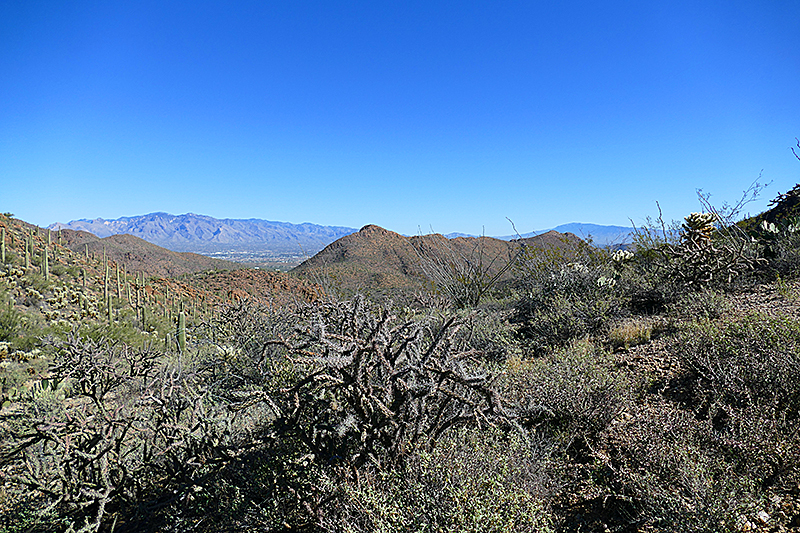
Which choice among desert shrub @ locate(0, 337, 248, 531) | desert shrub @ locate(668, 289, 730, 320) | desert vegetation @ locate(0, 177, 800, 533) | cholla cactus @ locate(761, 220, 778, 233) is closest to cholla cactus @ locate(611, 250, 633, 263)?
cholla cactus @ locate(761, 220, 778, 233)

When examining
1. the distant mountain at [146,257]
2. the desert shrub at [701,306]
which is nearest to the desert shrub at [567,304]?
the desert shrub at [701,306]

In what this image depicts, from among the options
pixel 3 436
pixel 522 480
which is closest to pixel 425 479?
pixel 522 480

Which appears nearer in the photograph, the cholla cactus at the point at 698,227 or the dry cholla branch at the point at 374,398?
the dry cholla branch at the point at 374,398

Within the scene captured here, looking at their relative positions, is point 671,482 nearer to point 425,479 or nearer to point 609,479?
point 609,479

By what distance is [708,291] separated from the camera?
19.5 ft

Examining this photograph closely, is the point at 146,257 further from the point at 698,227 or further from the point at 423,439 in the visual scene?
the point at 423,439

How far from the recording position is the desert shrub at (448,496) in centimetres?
200

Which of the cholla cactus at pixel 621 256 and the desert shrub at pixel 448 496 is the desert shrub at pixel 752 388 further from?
the cholla cactus at pixel 621 256

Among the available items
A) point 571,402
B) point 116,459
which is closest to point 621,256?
point 571,402

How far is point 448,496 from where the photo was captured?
2123 millimetres

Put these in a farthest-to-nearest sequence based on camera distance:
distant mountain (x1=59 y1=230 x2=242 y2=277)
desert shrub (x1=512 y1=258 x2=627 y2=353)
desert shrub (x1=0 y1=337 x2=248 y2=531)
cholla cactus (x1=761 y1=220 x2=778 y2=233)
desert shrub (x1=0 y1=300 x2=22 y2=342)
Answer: distant mountain (x1=59 y1=230 x2=242 y2=277) < desert shrub (x1=0 y1=300 x2=22 y2=342) < cholla cactus (x1=761 y1=220 x2=778 y2=233) < desert shrub (x1=512 y1=258 x2=627 y2=353) < desert shrub (x1=0 y1=337 x2=248 y2=531)

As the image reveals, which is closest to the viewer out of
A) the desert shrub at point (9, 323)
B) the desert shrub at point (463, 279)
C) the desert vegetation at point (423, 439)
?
the desert vegetation at point (423, 439)

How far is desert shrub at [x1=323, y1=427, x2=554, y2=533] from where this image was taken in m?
2.00

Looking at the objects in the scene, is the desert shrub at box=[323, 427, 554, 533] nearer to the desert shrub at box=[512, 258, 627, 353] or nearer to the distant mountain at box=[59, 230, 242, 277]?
the desert shrub at box=[512, 258, 627, 353]
